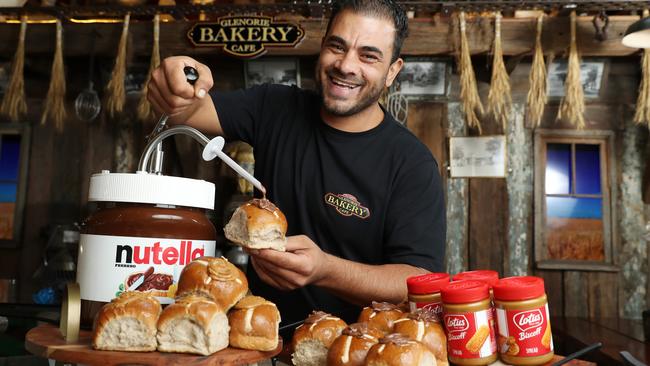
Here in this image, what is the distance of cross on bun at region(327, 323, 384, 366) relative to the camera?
3.24 ft

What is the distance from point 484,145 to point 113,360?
316 centimetres

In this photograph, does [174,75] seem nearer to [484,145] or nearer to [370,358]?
[370,358]

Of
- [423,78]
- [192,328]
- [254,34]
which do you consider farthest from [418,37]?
[192,328]

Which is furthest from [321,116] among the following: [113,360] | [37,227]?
[37,227]

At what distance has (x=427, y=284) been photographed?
3.87ft

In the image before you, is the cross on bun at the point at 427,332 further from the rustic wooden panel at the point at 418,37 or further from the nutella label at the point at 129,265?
the rustic wooden panel at the point at 418,37

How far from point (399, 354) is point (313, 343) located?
0.24 metres

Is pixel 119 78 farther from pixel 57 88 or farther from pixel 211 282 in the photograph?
pixel 211 282

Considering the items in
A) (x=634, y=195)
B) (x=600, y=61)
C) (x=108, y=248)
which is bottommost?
(x=108, y=248)

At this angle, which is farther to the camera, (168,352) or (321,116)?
(321,116)

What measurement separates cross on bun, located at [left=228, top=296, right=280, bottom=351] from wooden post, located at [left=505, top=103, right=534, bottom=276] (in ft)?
9.54

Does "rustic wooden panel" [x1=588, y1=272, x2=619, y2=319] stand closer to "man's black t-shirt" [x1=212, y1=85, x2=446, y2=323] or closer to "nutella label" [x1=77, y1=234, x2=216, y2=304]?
"man's black t-shirt" [x1=212, y1=85, x2=446, y2=323]

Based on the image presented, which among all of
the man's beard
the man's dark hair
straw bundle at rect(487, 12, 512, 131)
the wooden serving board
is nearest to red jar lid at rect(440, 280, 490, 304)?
the wooden serving board

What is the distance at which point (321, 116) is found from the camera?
1.98 m
